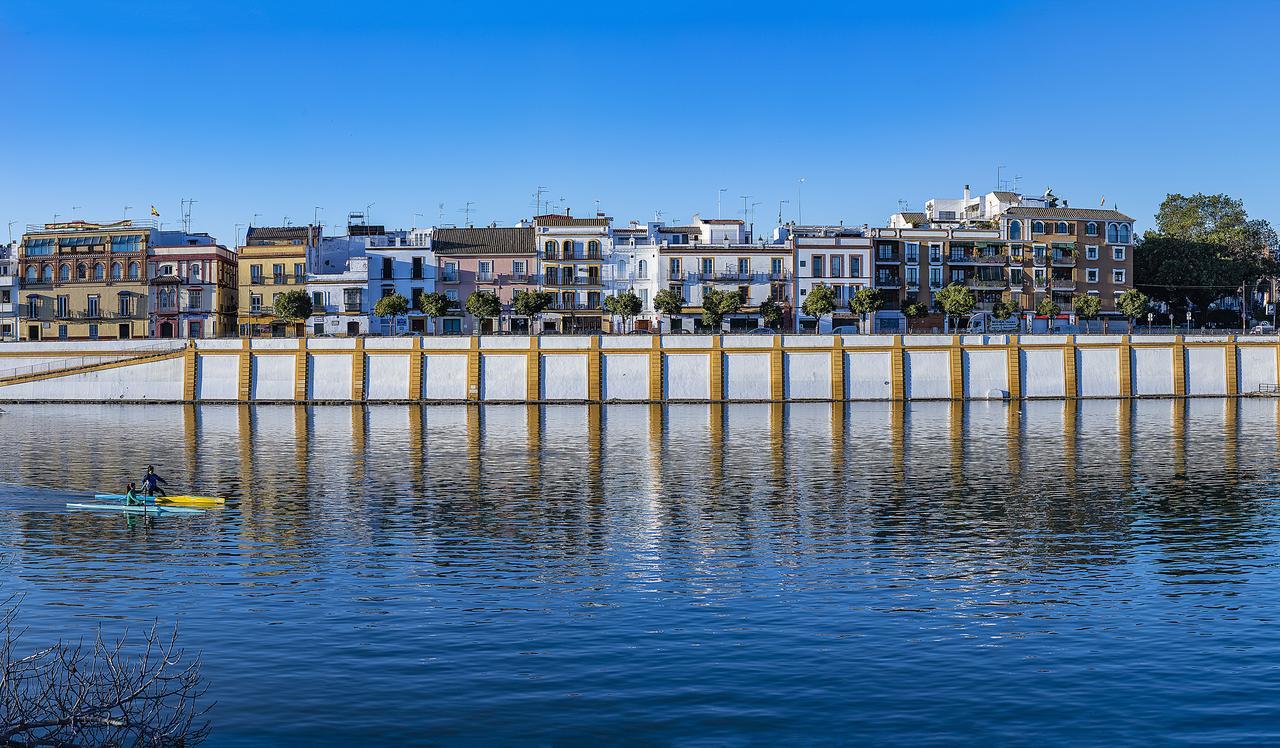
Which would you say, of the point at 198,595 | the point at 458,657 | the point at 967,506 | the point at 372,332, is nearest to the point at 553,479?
the point at 967,506

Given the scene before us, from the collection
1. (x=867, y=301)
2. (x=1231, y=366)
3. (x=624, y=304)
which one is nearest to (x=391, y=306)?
(x=624, y=304)

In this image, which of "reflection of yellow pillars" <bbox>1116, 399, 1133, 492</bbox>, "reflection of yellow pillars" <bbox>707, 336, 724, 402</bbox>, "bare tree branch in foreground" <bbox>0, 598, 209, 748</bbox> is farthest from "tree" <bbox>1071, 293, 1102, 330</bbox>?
"bare tree branch in foreground" <bbox>0, 598, 209, 748</bbox>

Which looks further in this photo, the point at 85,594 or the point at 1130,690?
the point at 85,594

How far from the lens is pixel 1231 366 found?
363ft

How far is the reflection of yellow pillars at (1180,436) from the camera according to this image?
61.4 meters

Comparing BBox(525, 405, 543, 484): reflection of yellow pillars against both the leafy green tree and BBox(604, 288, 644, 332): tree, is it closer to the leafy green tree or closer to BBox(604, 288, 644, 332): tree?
the leafy green tree

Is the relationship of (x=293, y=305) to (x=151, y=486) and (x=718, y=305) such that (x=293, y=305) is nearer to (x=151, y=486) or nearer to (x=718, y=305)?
(x=718, y=305)

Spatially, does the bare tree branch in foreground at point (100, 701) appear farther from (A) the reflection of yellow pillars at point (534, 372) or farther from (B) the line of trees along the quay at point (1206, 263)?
(B) the line of trees along the quay at point (1206, 263)

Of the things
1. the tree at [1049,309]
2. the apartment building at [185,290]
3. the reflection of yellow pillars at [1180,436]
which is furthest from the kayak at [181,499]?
the tree at [1049,309]

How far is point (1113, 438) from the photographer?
247 feet

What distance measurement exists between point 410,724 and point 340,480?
35.2 m

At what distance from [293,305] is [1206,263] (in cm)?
10341

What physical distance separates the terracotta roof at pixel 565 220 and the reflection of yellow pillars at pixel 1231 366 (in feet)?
209

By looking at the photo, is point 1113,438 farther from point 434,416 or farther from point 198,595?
point 198,595
